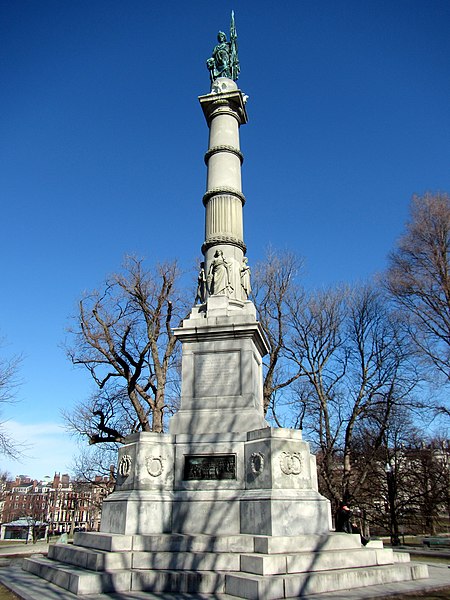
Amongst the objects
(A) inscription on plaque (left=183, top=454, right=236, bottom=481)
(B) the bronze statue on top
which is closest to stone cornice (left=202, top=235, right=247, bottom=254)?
(A) inscription on plaque (left=183, top=454, right=236, bottom=481)

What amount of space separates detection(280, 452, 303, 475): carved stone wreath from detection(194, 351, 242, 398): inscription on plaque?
2215 millimetres

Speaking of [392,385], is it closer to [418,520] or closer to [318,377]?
[318,377]

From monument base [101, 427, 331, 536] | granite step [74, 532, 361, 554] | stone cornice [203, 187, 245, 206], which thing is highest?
stone cornice [203, 187, 245, 206]

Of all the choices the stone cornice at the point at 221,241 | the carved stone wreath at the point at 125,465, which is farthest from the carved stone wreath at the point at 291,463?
the stone cornice at the point at 221,241

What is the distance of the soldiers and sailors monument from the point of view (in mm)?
7707

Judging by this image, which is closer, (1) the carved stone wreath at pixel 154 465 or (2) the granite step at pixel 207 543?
(2) the granite step at pixel 207 543

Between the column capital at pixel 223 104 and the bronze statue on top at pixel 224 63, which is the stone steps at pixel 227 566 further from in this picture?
the bronze statue on top at pixel 224 63

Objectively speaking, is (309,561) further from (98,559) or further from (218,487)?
(98,559)

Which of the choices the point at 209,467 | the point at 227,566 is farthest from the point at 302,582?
the point at 209,467

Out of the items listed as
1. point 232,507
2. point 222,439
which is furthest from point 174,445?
point 232,507

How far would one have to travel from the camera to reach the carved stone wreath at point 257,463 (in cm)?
964

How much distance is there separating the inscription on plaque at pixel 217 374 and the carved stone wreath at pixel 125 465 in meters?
2.13

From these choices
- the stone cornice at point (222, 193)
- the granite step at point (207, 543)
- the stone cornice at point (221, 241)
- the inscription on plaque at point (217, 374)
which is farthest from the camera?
the stone cornice at point (222, 193)

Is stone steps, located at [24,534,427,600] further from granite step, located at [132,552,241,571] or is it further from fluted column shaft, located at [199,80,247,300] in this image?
fluted column shaft, located at [199,80,247,300]
